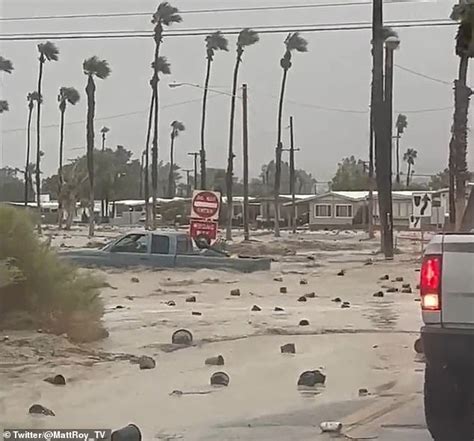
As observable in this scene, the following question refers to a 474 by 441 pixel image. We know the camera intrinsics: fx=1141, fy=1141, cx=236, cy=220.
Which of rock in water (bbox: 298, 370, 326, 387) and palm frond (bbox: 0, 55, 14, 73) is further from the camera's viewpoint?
palm frond (bbox: 0, 55, 14, 73)

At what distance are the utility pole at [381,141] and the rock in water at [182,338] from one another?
83.8ft

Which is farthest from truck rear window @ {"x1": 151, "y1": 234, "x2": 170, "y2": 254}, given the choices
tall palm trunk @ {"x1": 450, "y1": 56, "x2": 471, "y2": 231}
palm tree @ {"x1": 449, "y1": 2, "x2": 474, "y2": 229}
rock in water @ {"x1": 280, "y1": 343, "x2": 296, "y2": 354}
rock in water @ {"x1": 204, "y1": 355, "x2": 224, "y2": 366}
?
tall palm trunk @ {"x1": 450, "y1": 56, "x2": 471, "y2": 231}

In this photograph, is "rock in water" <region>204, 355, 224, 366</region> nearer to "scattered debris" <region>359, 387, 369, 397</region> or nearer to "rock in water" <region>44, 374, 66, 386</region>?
"rock in water" <region>44, 374, 66, 386</region>

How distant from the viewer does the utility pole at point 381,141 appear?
1602 inches

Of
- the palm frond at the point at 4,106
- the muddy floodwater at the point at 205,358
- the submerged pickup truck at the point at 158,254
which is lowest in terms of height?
the muddy floodwater at the point at 205,358

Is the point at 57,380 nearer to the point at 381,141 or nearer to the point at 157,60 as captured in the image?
the point at 381,141

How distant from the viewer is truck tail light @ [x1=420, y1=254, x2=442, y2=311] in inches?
302

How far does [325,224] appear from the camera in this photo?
102625 millimetres

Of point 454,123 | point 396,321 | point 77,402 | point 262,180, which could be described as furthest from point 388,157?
point 262,180

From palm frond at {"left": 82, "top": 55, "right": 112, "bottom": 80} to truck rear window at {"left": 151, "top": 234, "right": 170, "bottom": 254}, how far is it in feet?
130

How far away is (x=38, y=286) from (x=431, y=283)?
26.5 ft

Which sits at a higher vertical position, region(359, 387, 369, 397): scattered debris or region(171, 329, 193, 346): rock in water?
region(171, 329, 193, 346): rock in water

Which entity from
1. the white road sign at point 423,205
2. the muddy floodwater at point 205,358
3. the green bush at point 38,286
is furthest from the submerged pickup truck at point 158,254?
the green bush at point 38,286

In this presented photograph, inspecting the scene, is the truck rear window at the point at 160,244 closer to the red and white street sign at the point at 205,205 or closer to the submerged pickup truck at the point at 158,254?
the submerged pickup truck at the point at 158,254
